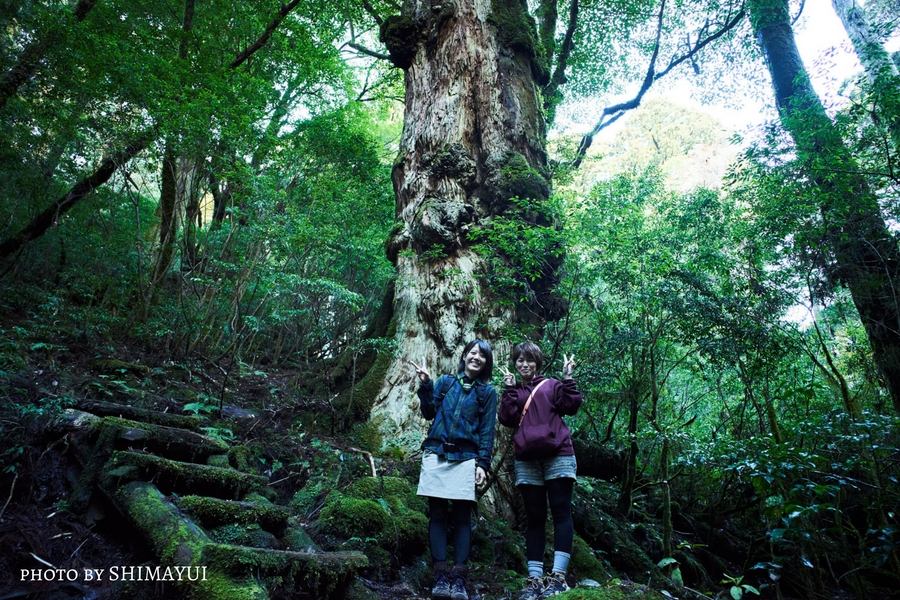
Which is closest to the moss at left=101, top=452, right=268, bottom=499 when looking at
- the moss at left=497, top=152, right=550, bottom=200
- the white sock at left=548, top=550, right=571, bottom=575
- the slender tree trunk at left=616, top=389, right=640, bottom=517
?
the white sock at left=548, top=550, right=571, bottom=575

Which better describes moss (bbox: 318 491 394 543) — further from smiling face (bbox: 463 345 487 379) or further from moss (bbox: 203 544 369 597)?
smiling face (bbox: 463 345 487 379)

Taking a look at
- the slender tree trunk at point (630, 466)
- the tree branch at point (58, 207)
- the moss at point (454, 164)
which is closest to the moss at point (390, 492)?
the slender tree trunk at point (630, 466)

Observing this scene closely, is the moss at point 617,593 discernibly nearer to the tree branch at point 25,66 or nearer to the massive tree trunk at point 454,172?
the massive tree trunk at point 454,172

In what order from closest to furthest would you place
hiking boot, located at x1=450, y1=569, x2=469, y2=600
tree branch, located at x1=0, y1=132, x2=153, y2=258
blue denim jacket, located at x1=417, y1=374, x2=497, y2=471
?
hiking boot, located at x1=450, y1=569, x2=469, y2=600 < blue denim jacket, located at x1=417, y1=374, x2=497, y2=471 < tree branch, located at x1=0, y1=132, x2=153, y2=258

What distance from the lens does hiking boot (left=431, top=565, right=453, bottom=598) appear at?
110 inches

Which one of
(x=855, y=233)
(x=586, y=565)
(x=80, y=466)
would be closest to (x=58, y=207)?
(x=80, y=466)

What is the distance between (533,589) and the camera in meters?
2.78

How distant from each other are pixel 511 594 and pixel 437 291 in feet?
10.6

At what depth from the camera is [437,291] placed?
5555mm

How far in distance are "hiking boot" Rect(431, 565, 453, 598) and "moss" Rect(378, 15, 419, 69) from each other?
23.2 feet

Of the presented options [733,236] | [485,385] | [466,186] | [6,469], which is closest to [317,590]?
[485,385]

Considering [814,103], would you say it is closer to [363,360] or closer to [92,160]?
[363,360]

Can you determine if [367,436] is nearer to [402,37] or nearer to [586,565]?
[586,565]

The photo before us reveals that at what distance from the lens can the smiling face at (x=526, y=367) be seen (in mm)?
3500
